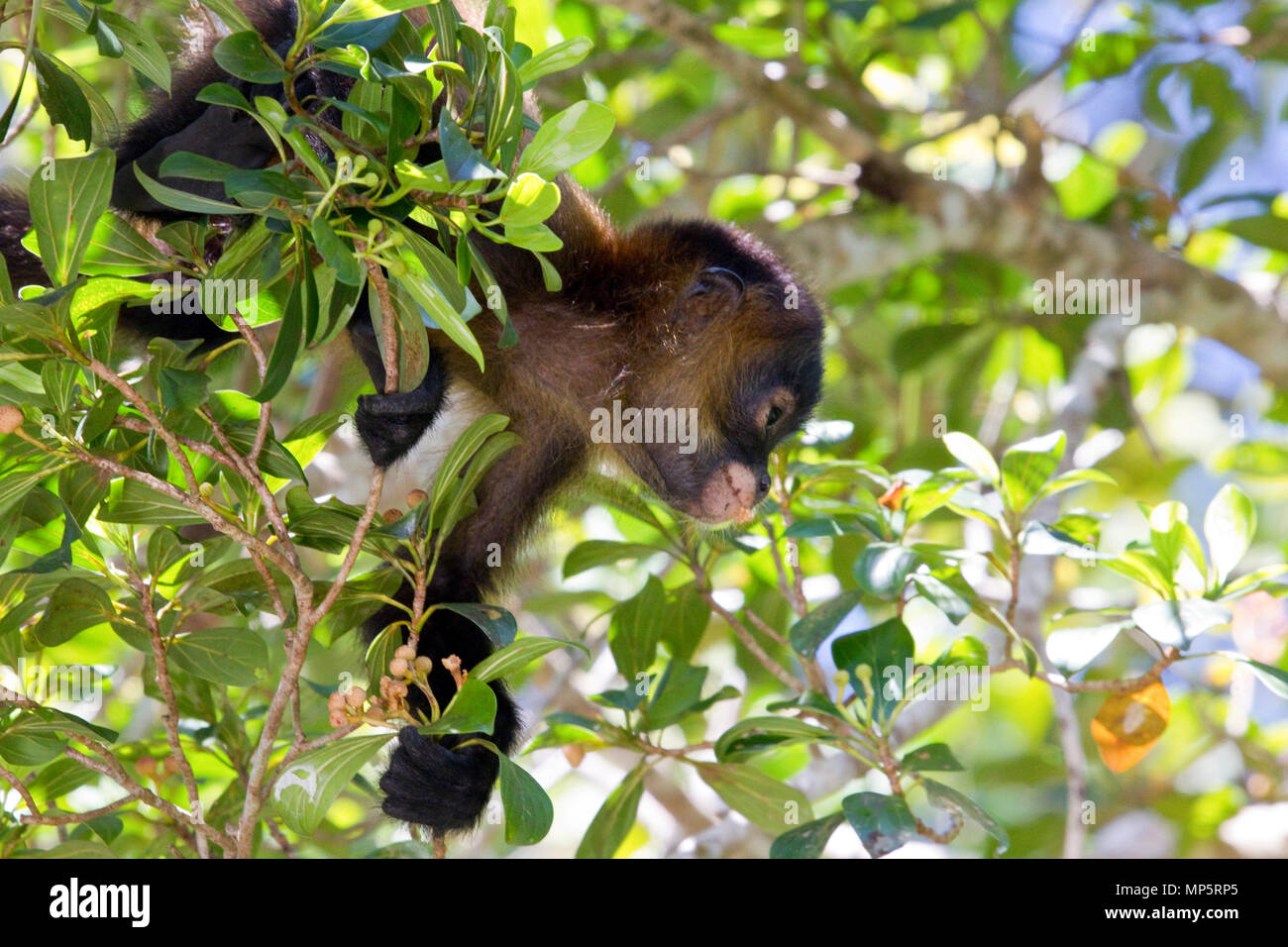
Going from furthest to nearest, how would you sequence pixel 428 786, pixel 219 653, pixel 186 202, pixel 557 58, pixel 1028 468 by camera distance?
pixel 428 786 → pixel 1028 468 → pixel 219 653 → pixel 557 58 → pixel 186 202

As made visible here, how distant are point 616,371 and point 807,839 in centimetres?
136

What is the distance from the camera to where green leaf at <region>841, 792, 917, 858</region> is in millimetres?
2406

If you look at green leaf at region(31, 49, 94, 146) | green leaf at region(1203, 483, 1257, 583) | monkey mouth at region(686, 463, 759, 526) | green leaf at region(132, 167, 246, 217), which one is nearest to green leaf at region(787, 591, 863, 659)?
monkey mouth at region(686, 463, 759, 526)

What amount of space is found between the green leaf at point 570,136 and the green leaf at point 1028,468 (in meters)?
1.28

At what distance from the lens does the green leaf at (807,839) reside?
257cm

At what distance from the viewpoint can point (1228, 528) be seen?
9.05ft

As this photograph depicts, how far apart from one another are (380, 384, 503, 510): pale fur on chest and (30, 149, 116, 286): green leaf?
3.49 ft

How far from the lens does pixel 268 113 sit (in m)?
1.83

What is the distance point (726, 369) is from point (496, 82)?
5.35 ft

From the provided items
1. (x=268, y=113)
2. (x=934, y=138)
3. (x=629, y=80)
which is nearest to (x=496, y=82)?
(x=268, y=113)

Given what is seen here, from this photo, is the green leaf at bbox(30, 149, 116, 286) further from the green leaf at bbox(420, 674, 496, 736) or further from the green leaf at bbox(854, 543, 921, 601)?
the green leaf at bbox(854, 543, 921, 601)

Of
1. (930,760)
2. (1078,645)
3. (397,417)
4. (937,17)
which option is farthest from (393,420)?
(937,17)

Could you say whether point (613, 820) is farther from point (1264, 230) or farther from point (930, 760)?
point (1264, 230)
